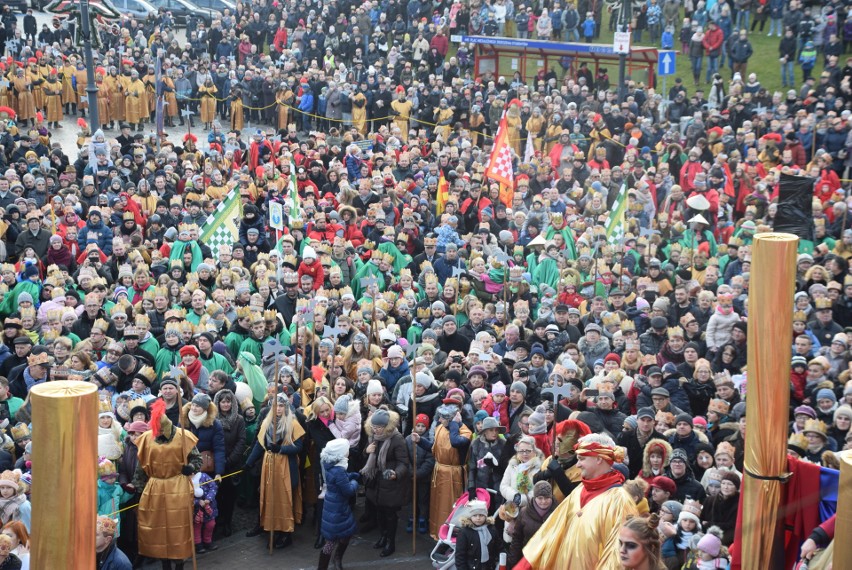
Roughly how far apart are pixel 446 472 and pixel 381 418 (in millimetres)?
878

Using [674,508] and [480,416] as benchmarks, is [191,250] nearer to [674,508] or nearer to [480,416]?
[480,416]

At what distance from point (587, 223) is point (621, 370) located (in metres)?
6.43

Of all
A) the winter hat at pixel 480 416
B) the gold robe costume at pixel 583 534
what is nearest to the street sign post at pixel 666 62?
the winter hat at pixel 480 416

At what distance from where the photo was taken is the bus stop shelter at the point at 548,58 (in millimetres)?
27984

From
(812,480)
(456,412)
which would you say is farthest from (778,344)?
(456,412)

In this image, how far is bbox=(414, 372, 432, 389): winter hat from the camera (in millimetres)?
11820

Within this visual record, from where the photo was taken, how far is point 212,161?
2184 centimetres

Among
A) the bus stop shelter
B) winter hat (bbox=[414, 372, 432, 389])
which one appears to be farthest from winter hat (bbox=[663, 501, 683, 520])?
the bus stop shelter

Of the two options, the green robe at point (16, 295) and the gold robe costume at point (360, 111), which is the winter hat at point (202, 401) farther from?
the gold robe costume at point (360, 111)

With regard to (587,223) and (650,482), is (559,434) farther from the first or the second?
(587,223)

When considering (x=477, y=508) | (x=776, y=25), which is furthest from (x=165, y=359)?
(x=776, y=25)

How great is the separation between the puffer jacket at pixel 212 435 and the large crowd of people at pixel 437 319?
0.11 feet

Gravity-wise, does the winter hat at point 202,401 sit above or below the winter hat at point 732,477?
above

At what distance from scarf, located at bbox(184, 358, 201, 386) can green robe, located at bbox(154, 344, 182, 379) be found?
655mm
